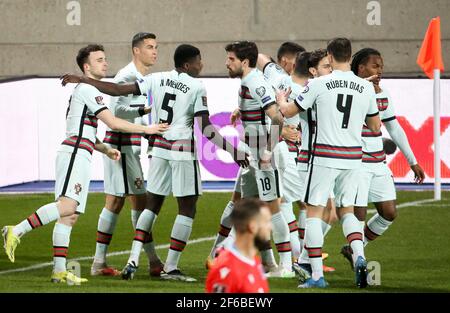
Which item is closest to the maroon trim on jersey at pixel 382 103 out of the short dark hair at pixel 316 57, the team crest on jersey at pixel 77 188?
the short dark hair at pixel 316 57

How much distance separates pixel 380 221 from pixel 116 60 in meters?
12.1

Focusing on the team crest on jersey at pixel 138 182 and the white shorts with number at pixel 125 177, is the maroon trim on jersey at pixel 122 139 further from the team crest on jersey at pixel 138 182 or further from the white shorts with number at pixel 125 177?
the team crest on jersey at pixel 138 182

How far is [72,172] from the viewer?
956cm

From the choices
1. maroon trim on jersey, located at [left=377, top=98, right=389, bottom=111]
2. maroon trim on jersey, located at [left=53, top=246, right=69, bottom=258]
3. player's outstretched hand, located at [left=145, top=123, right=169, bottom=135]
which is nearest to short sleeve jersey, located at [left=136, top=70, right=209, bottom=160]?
player's outstretched hand, located at [left=145, top=123, right=169, bottom=135]

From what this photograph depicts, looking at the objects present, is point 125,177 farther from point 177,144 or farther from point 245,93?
point 245,93

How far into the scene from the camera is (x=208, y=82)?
18000 mm

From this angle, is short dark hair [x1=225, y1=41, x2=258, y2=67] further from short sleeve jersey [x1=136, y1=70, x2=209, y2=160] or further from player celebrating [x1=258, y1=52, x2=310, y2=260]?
player celebrating [x1=258, y1=52, x2=310, y2=260]

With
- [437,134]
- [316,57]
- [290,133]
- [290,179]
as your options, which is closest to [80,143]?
[290,133]

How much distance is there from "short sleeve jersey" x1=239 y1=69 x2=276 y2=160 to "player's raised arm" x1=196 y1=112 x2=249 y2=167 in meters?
0.29

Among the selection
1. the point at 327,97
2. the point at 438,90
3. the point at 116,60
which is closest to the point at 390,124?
the point at 327,97

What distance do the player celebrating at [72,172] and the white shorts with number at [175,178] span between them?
2.33ft

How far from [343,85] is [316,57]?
1.69m

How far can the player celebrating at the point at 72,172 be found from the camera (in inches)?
372
